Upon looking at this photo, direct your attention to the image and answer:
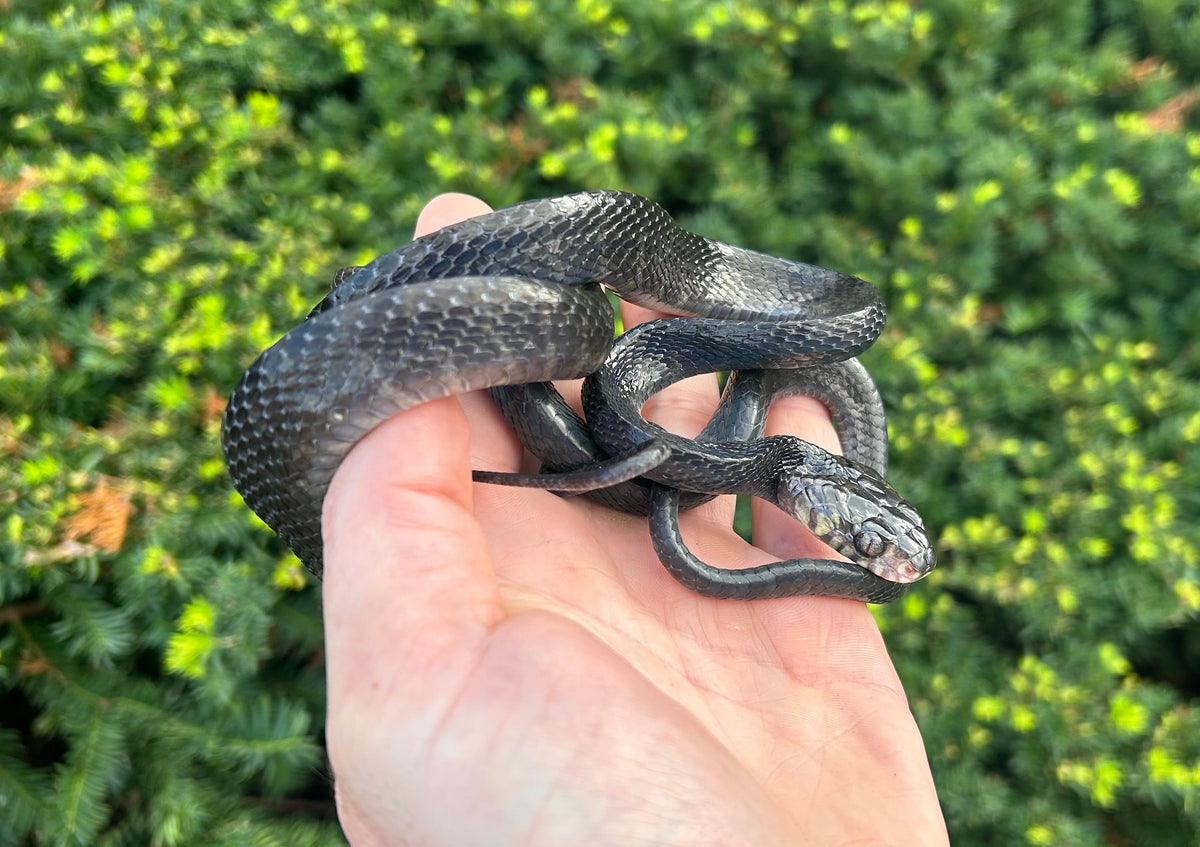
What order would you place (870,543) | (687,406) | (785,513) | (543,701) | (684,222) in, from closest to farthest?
(543,701) < (870,543) < (785,513) < (687,406) < (684,222)

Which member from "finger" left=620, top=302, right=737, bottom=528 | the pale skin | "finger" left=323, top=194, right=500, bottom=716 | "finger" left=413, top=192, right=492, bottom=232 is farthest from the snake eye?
"finger" left=413, top=192, right=492, bottom=232

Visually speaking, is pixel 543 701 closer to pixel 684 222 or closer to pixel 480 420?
pixel 480 420

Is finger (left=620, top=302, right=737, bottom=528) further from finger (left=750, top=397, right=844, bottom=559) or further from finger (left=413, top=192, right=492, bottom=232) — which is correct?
finger (left=413, top=192, right=492, bottom=232)

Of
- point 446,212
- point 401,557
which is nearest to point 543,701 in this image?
point 401,557

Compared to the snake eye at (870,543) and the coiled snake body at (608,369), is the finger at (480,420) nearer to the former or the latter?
the coiled snake body at (608,369)

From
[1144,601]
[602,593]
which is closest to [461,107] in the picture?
[602,593]

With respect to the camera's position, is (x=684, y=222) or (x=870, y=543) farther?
(x=684, y=222)

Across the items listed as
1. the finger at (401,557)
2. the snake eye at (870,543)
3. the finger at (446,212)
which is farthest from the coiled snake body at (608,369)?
the finger at (446,212)
